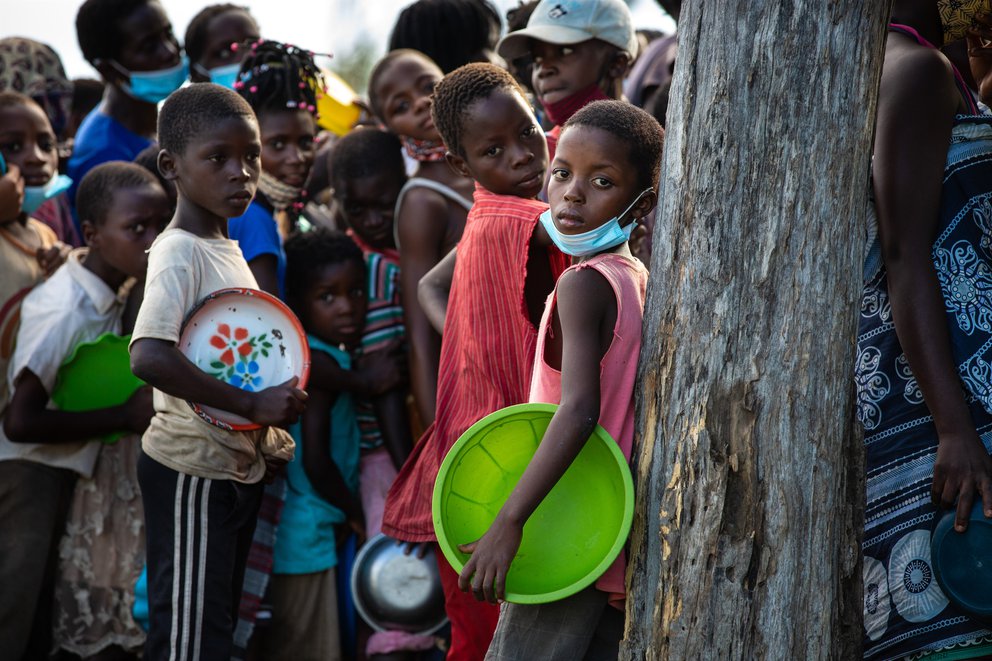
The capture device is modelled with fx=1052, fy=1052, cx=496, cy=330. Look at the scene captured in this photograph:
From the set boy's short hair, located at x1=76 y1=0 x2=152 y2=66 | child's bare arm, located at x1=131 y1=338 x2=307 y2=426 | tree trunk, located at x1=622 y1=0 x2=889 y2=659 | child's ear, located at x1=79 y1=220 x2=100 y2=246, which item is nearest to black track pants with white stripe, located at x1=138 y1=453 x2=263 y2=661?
child's bare arm, located at x1=131 y1=338 x2=307 y2=426

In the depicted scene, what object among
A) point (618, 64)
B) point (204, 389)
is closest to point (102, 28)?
point (618, 64)

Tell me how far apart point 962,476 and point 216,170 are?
238 cm

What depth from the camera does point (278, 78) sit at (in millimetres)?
4402

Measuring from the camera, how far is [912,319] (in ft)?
8.55

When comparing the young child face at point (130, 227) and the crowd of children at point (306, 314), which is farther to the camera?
the young child face at point (130, 227)

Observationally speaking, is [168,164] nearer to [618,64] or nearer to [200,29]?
[618,64]

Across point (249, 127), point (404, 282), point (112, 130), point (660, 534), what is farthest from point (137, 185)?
point (660, 534)

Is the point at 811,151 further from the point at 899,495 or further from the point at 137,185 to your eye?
the point at 137,185

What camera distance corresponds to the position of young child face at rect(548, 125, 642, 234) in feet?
8.57

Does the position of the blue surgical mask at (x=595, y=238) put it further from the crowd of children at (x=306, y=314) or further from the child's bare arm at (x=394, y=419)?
the child's bare arm at (x=394, y=419)

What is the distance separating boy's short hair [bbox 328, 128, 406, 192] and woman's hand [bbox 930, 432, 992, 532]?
2.69 metres

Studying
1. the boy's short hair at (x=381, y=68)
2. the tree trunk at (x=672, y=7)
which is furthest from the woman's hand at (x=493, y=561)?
the tree trunk at (x=672, y=7)

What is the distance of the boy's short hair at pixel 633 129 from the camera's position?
2.63m

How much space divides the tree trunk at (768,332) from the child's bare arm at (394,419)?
1984mm
